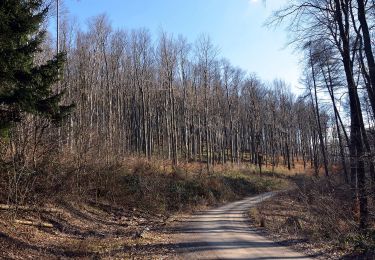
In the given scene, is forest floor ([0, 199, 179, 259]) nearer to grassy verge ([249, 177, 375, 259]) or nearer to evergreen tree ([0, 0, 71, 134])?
evergreen tree ([0, 0, 71, 134])

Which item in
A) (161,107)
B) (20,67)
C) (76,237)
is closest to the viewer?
→ (20,67)

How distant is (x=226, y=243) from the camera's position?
45.7 feet

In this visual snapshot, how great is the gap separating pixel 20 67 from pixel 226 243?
915 centimetres

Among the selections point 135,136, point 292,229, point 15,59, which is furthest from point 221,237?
point 135,136

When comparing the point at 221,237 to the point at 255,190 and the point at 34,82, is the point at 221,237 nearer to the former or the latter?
the point at 34,82

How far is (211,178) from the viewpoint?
37.9 meters

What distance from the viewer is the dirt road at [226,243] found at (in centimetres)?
1161

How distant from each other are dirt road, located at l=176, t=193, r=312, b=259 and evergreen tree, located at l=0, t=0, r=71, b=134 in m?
7.00

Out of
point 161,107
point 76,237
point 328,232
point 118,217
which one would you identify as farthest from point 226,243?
point 161,107

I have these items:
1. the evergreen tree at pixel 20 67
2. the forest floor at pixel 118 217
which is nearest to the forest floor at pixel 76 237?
the forest floor at pixel 118 217

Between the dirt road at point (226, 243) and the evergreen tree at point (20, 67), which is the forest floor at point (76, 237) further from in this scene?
the evergreen tree at point (20, 67)

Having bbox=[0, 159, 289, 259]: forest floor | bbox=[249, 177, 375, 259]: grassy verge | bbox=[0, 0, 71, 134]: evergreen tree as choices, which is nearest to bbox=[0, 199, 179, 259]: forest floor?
bbox=[0, 159, 289, 259]: forest floor

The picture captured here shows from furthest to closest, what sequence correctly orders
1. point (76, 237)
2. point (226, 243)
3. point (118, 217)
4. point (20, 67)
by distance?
point (118, 217) → point (76, 237) → point (226, 243) → point (20, 67)

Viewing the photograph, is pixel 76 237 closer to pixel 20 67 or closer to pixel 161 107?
pixel 20 67
